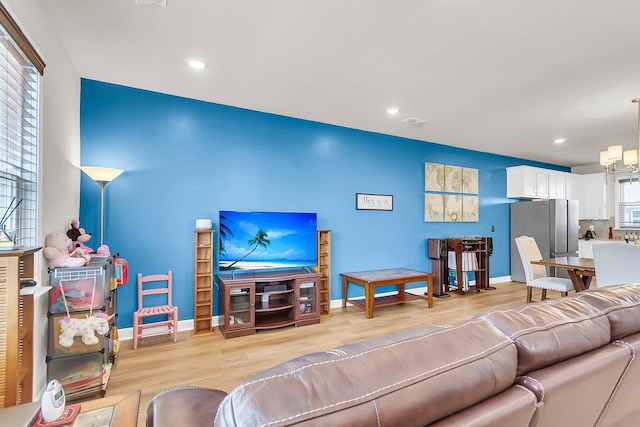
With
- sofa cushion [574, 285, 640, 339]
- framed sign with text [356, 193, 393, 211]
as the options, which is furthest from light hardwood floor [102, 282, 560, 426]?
framed sign with text [356, 193, 393, 211]

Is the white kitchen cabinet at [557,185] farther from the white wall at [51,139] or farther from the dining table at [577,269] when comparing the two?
the white wall at [51,139]

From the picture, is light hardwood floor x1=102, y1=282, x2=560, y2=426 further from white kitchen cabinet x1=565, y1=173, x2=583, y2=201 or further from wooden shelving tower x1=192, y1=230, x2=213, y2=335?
white kitchen cabinet x1=565, y1=173, x2=583, y2=201

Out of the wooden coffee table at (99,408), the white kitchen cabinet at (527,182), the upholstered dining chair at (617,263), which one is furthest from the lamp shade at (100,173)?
the white kitchen cabinet at (527,182)

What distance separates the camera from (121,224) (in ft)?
10.4

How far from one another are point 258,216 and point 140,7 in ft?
7.06

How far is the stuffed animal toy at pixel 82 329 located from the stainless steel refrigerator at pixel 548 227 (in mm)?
6692

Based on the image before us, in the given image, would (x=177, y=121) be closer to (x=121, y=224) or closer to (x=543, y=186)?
(x=121, y=224)

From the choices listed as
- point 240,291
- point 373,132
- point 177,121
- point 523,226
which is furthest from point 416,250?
point 177,121

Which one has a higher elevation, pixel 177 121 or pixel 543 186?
pixel 177 121

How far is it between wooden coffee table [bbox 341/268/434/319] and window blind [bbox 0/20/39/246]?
3.20 metres

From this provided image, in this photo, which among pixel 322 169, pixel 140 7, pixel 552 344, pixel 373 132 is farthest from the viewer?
pixel 373 132

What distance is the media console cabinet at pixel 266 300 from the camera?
10.8ft

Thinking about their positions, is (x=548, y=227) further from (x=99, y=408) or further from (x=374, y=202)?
(x=99, y=408)

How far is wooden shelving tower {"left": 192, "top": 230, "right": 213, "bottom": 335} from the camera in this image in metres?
3.30
